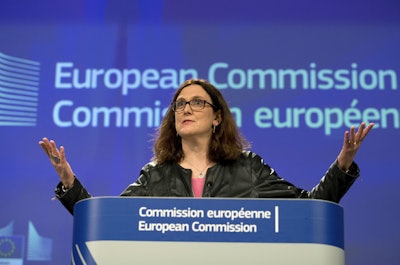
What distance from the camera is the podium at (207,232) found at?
1.66 metres

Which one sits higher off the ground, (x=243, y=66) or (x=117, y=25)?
(x=117, y=25)

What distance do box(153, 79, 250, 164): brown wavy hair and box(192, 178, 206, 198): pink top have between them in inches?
5.9

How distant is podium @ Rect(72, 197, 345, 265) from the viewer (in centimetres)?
166

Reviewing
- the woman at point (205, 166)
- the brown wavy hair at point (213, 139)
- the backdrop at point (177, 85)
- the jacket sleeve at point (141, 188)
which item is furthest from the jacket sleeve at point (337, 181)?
the backdrop at point (177, 85)

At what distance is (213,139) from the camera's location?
276cm

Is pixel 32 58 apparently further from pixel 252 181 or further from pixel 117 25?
pixel 252 181

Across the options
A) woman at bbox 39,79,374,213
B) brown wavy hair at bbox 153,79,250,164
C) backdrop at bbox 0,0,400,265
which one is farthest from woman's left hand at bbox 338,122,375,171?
backdrop at bbox 0,0,400,265

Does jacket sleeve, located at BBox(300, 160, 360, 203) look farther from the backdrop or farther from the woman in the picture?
the backdrop

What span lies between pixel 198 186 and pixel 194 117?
1.00 ft

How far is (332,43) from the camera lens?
4.10 meters

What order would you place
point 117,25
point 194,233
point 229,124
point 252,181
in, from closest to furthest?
point 194,233 → point 252,181 → point 229,124 → point 117,25

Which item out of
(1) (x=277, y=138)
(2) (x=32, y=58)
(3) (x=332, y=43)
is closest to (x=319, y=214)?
(1) (x=277, y=138)

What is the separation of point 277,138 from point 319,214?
224cm

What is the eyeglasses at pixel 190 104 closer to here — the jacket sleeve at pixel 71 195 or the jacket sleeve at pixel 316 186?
the jacket sleeve at pixel 316 186
